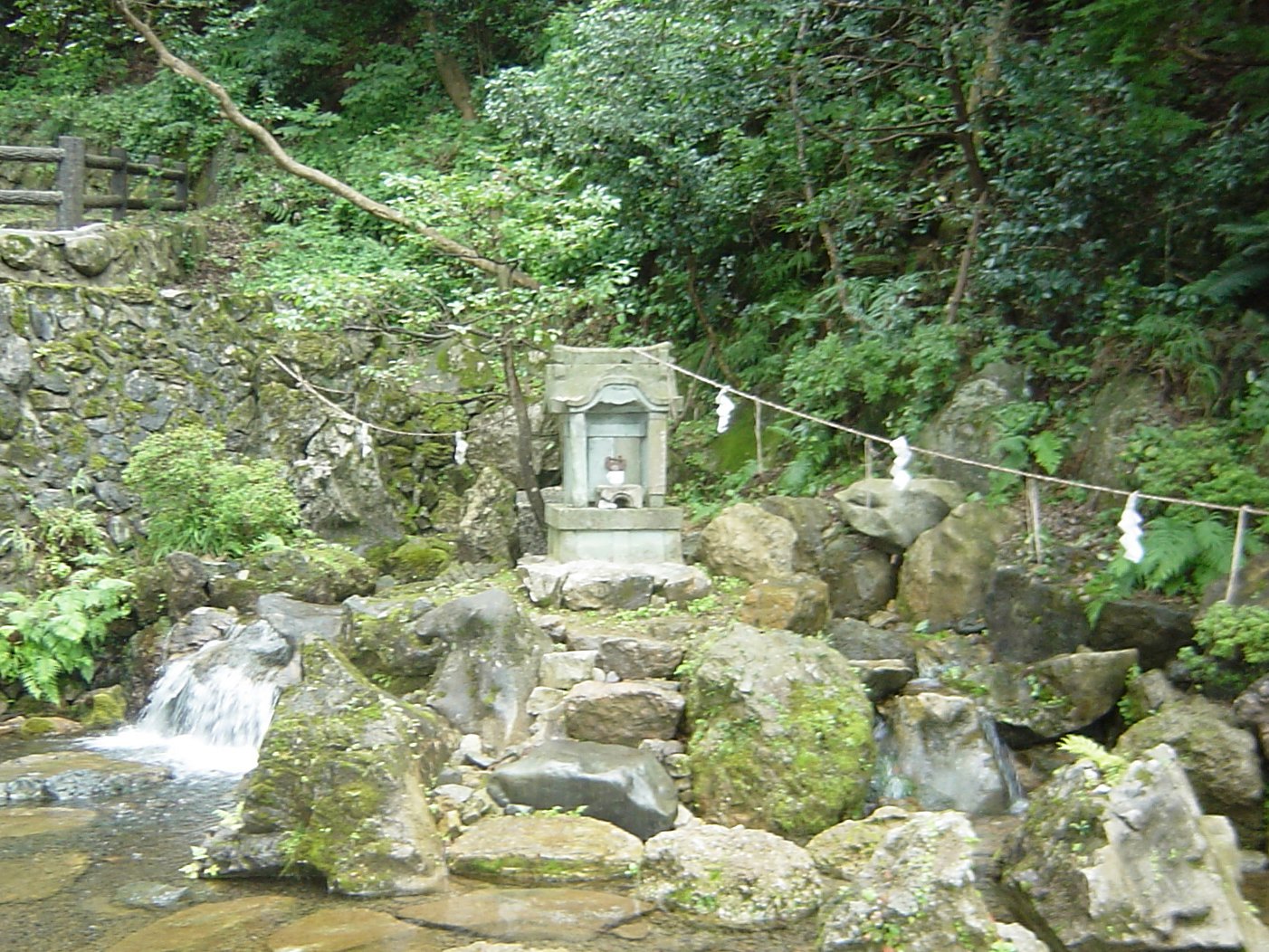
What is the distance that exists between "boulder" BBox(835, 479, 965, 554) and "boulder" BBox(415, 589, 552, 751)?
2754 mm

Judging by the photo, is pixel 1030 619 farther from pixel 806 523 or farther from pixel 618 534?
pixel 618 534

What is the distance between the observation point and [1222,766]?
7.07 meters

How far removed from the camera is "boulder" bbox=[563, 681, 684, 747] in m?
7.91

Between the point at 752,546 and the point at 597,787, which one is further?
the point at 752,546

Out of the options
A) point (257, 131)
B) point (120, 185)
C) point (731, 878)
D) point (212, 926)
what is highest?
point (257, 131)

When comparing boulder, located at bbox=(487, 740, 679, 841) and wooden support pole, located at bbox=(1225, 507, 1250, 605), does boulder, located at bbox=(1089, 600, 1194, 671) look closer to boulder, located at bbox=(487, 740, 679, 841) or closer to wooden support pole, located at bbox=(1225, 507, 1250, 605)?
wooden support pole, located at bbox=(1225, 507, 1250, 605)

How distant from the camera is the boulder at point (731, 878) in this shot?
622cm

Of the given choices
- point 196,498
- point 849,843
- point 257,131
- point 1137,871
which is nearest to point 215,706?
point 196,498

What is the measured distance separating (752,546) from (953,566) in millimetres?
1599

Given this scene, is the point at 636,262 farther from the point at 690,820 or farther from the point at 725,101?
the point at 690,820

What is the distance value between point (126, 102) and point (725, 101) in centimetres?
1021

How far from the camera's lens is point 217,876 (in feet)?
22.4

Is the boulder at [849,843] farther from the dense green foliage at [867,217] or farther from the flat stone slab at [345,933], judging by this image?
the dense green foliage at [867,217]

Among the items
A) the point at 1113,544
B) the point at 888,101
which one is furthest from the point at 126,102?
the point at 1113,544
